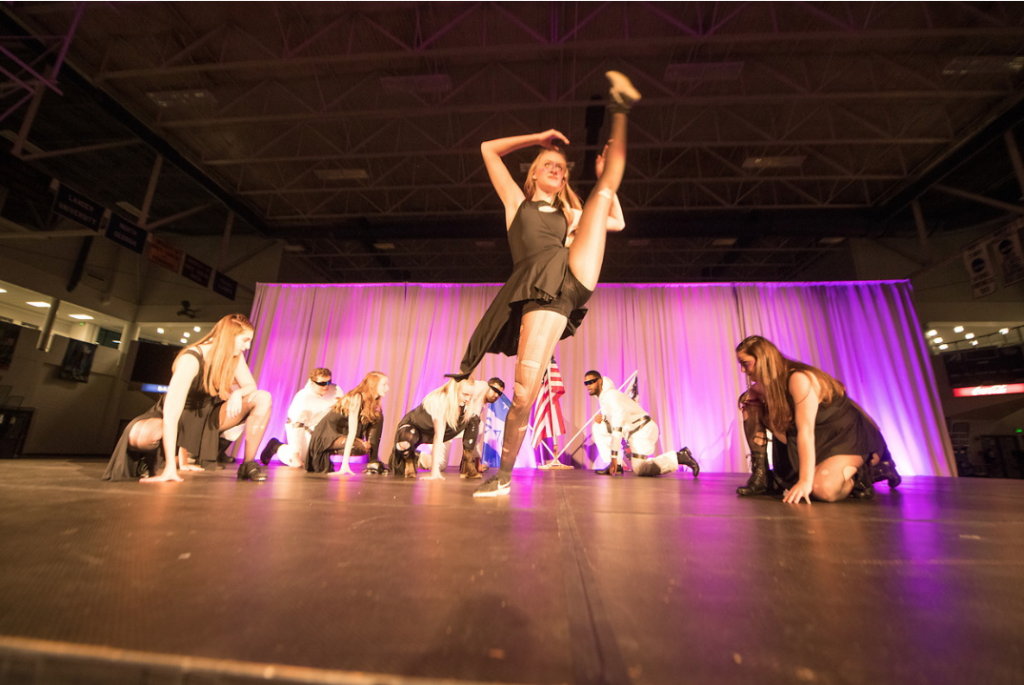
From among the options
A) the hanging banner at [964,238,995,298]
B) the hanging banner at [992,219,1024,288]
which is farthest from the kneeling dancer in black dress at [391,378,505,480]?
the hanging banner at [964,238,995,298]

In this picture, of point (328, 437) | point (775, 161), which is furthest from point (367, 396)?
point (775, 161)

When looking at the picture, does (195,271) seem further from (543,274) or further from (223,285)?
(543,274)

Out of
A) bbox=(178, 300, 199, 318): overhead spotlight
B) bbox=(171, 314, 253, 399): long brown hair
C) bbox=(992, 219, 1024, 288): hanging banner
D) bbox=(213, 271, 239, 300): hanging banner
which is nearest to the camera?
bbox=(171, 314, 253, 399): long brown hair

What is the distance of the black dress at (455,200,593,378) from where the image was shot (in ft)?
6.25

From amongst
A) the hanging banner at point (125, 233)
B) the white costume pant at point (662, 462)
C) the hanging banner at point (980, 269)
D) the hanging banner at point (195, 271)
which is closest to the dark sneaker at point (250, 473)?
the white costume pant at point (662, 462)

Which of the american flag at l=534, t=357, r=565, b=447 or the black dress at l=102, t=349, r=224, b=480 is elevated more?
the american flag at l=534, t=357, r=565, b=447

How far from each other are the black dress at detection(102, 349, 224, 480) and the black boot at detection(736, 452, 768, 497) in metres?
3.24

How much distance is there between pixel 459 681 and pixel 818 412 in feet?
8.51

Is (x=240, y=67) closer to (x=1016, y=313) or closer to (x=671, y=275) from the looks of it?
(x=671, y=275)

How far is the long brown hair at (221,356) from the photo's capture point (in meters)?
2.61

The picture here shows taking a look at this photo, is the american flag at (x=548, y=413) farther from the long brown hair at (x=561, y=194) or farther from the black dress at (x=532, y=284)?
the black dress at (x=532, y=284)

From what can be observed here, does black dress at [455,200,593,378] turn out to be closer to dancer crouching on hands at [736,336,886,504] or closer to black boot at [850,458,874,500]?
dancer crouching on hands at [736,336,886,504]

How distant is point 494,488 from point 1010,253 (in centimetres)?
953

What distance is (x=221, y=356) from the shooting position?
8.59ft
